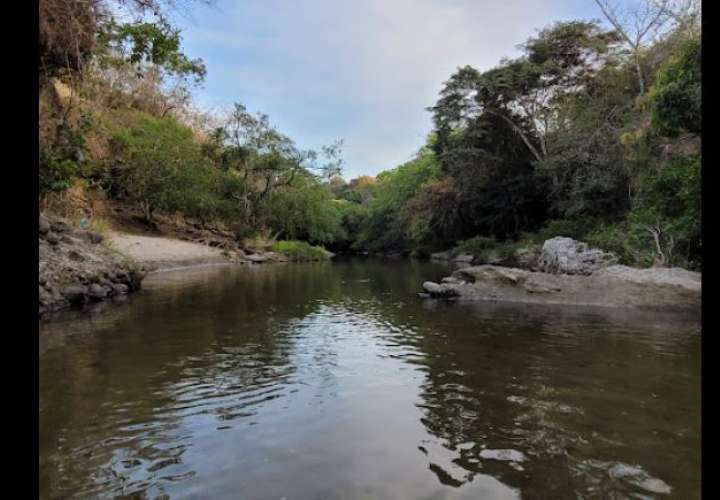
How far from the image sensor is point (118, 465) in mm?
3373

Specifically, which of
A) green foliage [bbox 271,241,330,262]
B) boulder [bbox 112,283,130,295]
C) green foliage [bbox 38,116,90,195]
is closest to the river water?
boulder [bbox 112,283,130,295]

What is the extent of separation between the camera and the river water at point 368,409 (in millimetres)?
3189

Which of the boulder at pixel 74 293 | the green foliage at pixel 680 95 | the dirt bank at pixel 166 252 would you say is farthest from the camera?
the dirt bank at pixel 166 252

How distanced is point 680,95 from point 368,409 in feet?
31.8

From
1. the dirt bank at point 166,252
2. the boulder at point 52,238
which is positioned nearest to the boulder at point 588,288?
the boulder at point 52,238

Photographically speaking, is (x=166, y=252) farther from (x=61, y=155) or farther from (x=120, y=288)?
(x=120, y=288)

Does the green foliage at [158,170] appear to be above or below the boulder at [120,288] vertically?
above

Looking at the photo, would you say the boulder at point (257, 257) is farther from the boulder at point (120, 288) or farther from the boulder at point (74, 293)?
the boulder at point (74, 293)

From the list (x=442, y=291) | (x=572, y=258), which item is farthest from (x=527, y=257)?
(x=442, y=291)

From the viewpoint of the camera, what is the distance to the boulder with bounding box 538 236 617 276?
1475 centimetres

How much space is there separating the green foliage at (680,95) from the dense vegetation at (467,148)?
0.04 meters

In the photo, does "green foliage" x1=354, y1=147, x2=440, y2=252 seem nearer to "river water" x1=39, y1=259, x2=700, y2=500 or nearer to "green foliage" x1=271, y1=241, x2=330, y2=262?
"green foliage" x1=271, y1=241, x2=330, y2=262

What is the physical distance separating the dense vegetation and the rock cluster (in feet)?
4.71

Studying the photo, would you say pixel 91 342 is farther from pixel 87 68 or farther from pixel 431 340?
pixel 87 68
